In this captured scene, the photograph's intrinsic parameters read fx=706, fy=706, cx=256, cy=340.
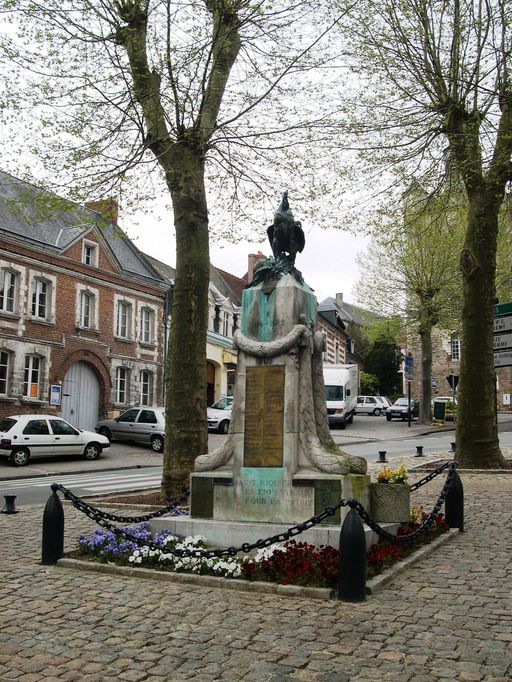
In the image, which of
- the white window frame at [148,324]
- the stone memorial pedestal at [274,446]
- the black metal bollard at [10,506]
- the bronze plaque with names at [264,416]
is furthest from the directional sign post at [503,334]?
the white window frame at [148,324]

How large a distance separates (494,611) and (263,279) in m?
4.49

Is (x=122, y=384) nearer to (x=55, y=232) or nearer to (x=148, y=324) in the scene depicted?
(x=148, y=324)

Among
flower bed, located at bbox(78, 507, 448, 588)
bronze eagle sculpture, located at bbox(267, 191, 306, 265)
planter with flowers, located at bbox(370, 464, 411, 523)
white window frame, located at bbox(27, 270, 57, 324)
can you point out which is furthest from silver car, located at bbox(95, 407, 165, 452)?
planter with flowers, located at bbox(370, 464, 411, 523)

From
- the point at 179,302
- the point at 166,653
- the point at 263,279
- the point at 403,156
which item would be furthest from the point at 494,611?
the point at 403,156

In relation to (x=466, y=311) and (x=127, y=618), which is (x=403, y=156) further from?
(x=127, y=618)

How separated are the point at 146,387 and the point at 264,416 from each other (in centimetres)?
2673

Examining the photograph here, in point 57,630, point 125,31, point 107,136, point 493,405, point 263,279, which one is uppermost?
point 125,31

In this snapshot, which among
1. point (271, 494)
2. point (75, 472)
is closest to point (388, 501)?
point (271, 494)

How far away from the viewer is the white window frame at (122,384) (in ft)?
106

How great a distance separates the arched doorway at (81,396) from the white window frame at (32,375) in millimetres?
1590

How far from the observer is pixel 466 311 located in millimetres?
15938

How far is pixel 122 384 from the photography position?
3275 centimetres

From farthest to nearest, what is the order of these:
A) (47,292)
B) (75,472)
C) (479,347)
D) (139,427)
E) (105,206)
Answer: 1. (47,292)
2. (139,427)
3. (75,472)
4. (479,347)
5. (105,206)

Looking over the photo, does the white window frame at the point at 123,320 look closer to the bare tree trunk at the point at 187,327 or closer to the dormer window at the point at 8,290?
the dormer window at the point at 8,290
